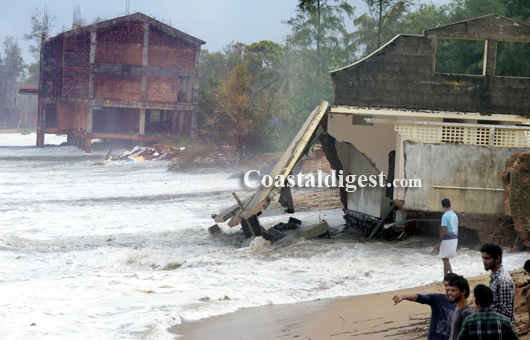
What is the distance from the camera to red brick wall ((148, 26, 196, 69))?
3788 cm

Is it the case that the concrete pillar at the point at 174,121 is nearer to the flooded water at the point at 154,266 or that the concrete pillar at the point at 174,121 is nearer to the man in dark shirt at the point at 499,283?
the flooded water at the point at 154,266

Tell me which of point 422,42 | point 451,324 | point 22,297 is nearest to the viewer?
point 451,324

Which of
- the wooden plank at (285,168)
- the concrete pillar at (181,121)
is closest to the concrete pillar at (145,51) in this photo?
the concrete pillar at (181,121)

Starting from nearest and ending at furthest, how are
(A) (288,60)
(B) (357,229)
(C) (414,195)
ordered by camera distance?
(C) (414,195) → (B) (357,229) → (A) (288,60)

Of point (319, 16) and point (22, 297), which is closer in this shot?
point (22, 297)

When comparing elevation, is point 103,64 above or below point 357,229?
above

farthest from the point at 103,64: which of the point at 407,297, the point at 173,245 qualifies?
the point at 407,297

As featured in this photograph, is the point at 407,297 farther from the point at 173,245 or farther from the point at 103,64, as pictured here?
the point at 103,64

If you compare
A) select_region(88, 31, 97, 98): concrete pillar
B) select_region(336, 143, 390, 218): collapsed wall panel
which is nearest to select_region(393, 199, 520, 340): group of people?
select_region(336, 143, 390, 218): collapsed wall panel

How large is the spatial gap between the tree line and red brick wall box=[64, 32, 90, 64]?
805 centimetres

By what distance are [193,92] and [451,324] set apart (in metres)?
34.7

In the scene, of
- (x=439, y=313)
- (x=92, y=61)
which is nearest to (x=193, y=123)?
(x=92, y=61)

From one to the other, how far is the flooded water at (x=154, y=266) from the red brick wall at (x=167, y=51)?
59.8ft

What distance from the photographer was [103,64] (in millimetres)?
37750
